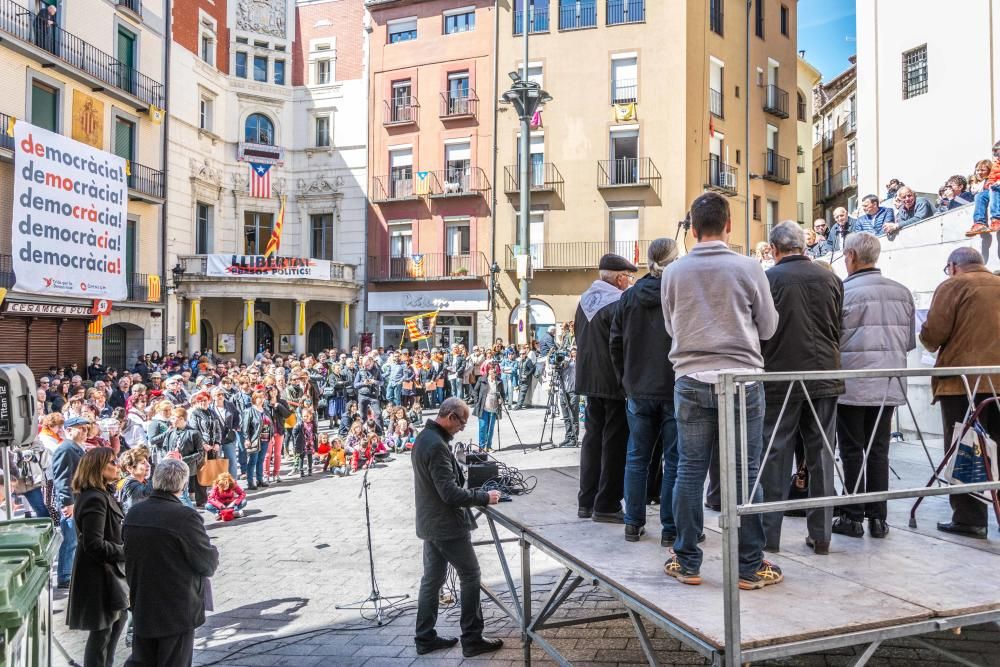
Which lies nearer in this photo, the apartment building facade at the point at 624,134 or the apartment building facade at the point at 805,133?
the apartment building facade at the point at 624,134

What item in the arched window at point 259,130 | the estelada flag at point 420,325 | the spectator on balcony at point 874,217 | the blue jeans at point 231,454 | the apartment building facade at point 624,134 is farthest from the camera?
the arched window at point 259,130

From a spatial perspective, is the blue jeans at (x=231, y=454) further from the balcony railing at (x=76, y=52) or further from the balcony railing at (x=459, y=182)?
the balcony railing at (x=459, y=182)

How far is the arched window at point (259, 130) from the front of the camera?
33.1 meters

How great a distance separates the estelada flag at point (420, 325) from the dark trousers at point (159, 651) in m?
20.4

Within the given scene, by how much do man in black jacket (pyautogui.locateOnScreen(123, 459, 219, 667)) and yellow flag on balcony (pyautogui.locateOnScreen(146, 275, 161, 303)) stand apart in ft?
Answer: 78.9

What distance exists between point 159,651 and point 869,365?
4.79 meters

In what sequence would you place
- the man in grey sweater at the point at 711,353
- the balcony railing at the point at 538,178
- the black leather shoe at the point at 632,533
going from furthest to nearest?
1. the balcony railing at the point at 538,178
2. the black leather shoe at the point at 632,533
3. the man in grey sweater at the point at 711,353

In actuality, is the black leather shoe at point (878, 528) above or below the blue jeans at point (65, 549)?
above

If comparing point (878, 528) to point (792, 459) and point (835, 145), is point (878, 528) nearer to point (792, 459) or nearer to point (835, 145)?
point (792, 459)

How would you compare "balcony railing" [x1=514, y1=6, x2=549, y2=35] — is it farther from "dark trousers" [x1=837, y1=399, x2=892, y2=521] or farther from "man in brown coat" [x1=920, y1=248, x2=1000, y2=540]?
"dark trousers" [x1=837, y1=399, x2=892, y2=521]

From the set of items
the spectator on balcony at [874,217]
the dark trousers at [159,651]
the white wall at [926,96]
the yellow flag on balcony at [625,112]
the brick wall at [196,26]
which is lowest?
the dark trousers at [159,651]

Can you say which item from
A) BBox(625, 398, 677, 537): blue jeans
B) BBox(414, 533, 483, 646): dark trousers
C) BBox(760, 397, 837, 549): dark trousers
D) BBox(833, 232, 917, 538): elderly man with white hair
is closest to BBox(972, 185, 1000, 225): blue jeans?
BBox(833, 232, 917, 538): elderly man with white hair

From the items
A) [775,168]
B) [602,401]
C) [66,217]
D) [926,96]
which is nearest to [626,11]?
[775,168]

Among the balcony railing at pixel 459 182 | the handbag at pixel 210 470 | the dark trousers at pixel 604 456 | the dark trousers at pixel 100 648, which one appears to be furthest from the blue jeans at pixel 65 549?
the balcony railing at pixel 459 182
